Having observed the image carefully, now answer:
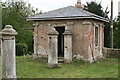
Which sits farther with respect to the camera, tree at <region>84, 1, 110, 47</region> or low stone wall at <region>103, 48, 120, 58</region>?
tree at <region>84, 1, 110, 47</region>

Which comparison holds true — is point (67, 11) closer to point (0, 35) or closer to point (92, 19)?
point (92, 19)

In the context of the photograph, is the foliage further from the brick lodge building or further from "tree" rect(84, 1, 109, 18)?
the brick lodge building

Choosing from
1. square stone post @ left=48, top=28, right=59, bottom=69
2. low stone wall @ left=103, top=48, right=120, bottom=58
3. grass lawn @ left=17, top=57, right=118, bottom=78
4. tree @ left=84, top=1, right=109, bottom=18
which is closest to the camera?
grass lawn @ left=17, top=57, right=118, bottom=78

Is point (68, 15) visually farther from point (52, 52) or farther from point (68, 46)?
point (52, 52)

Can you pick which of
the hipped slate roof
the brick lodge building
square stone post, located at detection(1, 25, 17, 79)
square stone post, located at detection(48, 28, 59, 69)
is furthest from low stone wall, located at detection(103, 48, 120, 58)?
square stone post, located at detection(1, 25, 17, 79)

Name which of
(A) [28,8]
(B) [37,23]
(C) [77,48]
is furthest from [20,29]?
(C) [77,48]

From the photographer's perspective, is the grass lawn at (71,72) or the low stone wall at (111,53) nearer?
the grass lawn at (71,72)

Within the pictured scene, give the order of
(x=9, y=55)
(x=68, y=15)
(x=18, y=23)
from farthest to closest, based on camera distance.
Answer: (x=18, y=23) < (x=68, y=15) < (x=9, y=55)

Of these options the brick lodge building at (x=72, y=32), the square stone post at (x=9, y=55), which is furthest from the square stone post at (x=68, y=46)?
the square stone post at (x=9, y=55)

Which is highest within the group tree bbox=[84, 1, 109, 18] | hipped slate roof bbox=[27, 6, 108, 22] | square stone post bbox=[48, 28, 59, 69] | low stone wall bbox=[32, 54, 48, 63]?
tree bbox=[84, 1, 109, 18]

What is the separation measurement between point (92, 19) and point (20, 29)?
53.6 ft

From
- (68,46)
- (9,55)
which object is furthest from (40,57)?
(9,55)

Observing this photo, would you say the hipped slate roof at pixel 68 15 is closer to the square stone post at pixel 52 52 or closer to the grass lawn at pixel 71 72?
the square stone post at pixel 52 52

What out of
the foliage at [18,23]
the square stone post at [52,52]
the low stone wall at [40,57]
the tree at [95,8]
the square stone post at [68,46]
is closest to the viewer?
the square stone post at [52,52]
